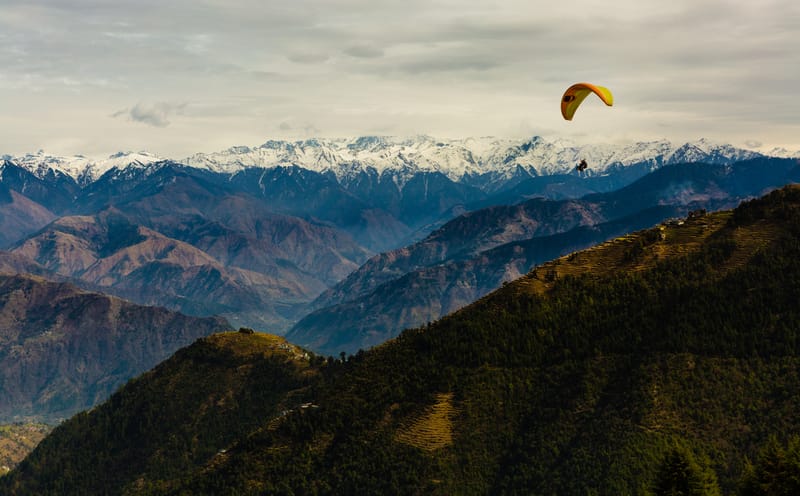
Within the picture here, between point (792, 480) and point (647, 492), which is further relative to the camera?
point (647, 492)

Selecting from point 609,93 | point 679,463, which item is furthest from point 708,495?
point 609,93

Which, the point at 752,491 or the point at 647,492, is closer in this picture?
the point at 752,491

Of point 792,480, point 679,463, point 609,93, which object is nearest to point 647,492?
point 679,463

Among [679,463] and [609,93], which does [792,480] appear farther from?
[609,93]

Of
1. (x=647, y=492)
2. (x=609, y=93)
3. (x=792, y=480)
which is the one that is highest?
(x=609, y=93)

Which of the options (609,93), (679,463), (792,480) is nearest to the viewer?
(792,480)

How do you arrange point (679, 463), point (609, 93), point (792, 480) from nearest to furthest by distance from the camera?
1. point (792, 480)
2. point (679, 463)
3. point (609, 93)

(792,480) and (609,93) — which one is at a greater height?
(609,93)

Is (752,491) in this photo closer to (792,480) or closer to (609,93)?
(792,480)
